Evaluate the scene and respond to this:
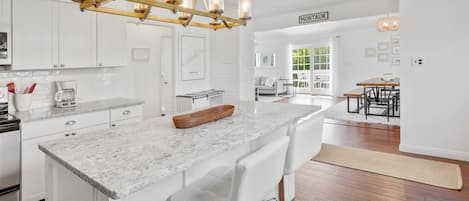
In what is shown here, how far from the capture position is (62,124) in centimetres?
262

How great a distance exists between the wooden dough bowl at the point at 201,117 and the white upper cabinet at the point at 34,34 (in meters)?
1.91

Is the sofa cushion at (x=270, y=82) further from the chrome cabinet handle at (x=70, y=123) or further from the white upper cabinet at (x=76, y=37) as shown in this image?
the chrome cabinet handle at (x=70, y=123)

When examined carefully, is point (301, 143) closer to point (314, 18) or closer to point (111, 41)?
point (111, 41)

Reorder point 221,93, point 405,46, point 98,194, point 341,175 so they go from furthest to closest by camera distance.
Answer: point 221,93
point 405,46
point 341,175
point 98,194

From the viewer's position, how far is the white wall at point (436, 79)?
3332 mm

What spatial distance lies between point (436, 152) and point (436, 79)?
969 millimetres

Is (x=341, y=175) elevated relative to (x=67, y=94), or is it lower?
lower

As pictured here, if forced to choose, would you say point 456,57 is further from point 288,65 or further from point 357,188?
point 288,65

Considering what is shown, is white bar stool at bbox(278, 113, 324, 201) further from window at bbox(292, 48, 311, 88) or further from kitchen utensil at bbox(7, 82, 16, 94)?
window at bbox(292, 48, 311, 88)

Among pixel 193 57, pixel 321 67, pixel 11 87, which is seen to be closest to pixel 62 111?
pixel 11 87

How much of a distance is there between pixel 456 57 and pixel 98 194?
4.12 metres

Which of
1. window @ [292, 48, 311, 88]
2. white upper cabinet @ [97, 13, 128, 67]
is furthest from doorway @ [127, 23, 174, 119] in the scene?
window @ [292, 48, 311, 88]

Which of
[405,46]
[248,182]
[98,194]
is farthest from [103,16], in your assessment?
[405,46]

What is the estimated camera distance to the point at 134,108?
3332 mm
